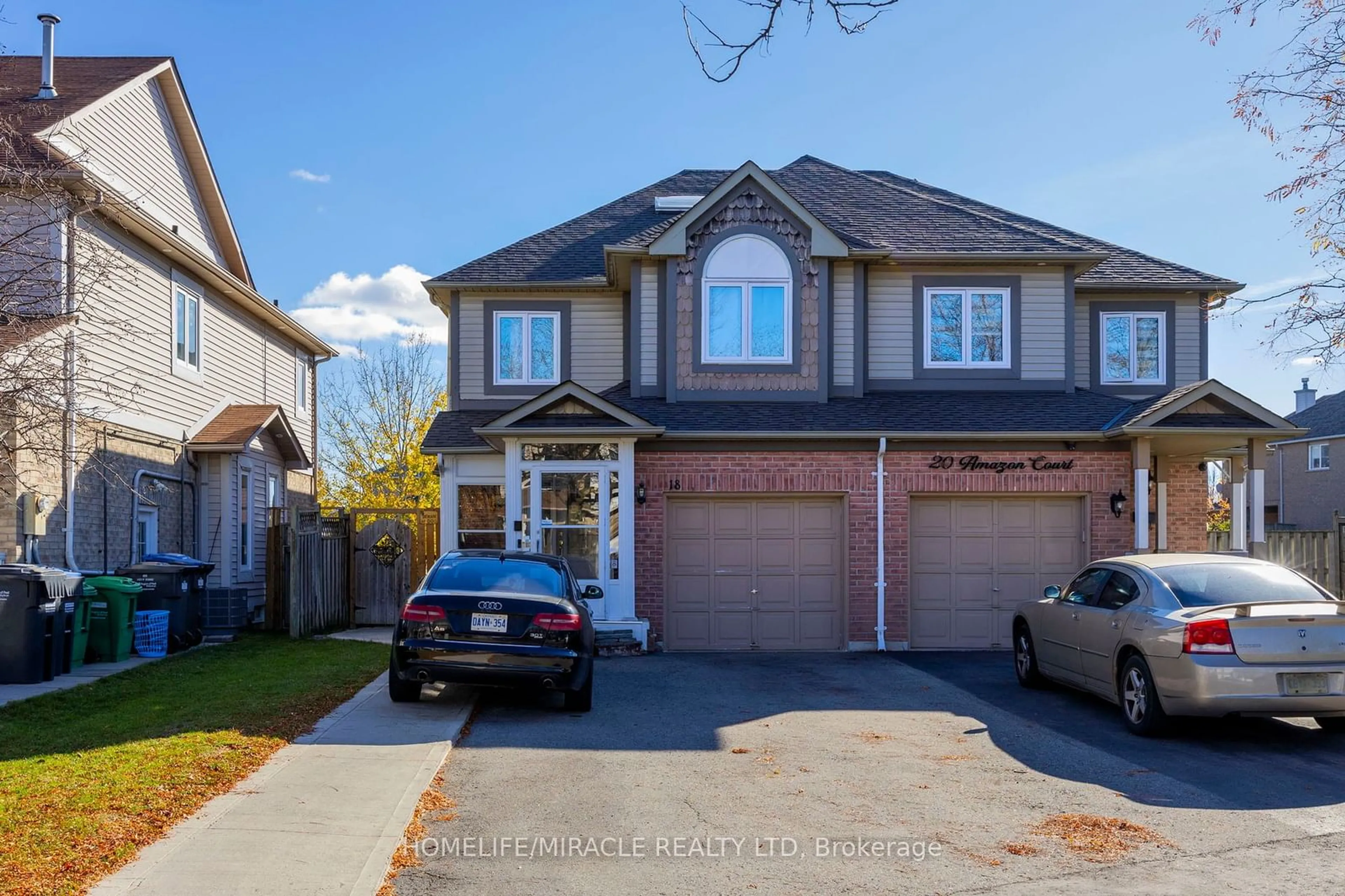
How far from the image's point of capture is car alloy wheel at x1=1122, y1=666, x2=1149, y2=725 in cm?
951

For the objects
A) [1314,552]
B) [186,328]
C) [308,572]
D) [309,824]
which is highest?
[186,328]

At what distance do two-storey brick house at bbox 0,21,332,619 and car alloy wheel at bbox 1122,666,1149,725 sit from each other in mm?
9647

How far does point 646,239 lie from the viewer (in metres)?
17.6

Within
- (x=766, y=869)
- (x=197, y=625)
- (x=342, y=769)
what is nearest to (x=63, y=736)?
(x=342, y=769)

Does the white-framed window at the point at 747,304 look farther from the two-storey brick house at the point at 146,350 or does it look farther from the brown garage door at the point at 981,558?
the two-storey brick house at the point at 146,350

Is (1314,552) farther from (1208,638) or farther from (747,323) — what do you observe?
(1208,638)

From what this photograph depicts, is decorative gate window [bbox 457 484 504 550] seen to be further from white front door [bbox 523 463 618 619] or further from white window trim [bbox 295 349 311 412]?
white window trim [bbox 295 349 311 412]

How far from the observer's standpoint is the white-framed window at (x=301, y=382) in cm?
2644

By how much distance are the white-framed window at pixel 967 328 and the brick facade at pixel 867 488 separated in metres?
2.20

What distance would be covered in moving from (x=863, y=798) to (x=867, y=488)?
908cm

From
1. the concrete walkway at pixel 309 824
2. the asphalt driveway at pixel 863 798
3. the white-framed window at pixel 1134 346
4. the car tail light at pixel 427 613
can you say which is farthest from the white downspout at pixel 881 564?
the concrete walkway at pixel 309 824

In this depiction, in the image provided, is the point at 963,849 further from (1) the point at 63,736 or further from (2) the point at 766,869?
(1) the point at 63,736

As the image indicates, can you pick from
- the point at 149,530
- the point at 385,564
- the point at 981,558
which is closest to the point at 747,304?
the point at 981,558

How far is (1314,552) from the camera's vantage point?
19031mm
